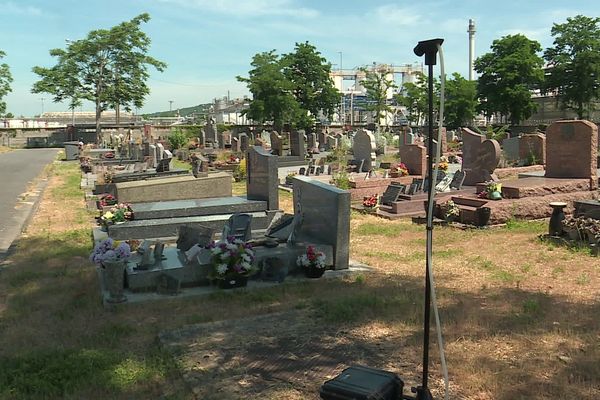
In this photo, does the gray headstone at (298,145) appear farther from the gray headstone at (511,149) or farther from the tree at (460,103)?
the tree at (460,103)

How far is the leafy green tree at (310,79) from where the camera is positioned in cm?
5862

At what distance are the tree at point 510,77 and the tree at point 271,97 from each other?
19.6 meters

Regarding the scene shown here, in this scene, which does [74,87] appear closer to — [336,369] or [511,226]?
[511,226]

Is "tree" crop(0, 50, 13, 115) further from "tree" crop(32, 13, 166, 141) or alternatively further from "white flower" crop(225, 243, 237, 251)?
"white flower" crop(225, 243, 237, 251)

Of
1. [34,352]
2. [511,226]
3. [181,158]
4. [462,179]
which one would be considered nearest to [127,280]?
[34,352]

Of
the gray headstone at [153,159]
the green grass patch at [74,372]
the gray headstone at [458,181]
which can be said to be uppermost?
the gray headstone at [153,159]

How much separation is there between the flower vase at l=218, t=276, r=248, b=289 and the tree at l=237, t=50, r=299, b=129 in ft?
158

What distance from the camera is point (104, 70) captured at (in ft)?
178

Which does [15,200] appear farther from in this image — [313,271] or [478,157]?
[478,157]

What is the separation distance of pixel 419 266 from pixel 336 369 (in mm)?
3541

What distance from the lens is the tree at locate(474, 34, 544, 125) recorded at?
177 ft

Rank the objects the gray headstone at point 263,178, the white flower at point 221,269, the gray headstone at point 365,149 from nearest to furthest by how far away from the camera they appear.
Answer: the white flower at point 221,269 < the gray headstone at point 263,178 < the gray headstone at point 365,149

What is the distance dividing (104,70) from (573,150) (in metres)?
50.8

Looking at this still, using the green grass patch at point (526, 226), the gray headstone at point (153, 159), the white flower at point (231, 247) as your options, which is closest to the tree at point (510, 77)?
the gray headstone at point (153, 159)
